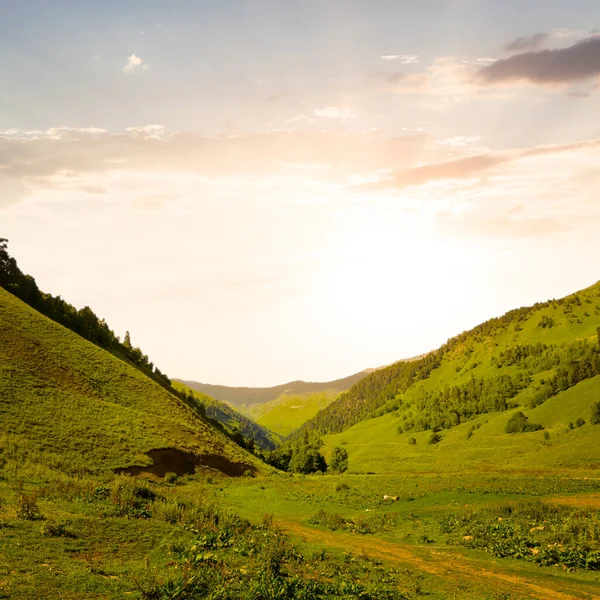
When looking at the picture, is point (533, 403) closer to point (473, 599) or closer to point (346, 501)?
point (346, 501)

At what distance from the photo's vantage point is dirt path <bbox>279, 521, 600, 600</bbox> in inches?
763

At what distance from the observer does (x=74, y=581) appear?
14.9 metres

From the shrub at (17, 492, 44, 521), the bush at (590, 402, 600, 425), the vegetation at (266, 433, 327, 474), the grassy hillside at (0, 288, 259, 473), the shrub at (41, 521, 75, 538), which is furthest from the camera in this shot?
the bush at (590, 402, 600, 425)

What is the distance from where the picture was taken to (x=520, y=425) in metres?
139

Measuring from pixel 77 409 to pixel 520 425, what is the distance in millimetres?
133708

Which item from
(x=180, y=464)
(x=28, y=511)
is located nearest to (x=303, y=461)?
(x=180, y=464)

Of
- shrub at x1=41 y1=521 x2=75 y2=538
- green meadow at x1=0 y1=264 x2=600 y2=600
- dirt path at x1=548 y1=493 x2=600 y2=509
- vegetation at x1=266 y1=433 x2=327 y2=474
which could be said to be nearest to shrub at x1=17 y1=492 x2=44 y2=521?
green meadow at x1=0 y1=264 x2=600 y2=600

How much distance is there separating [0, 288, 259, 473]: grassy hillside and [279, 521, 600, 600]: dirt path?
86.6 ft

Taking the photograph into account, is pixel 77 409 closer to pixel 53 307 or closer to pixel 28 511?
pixel 28 511

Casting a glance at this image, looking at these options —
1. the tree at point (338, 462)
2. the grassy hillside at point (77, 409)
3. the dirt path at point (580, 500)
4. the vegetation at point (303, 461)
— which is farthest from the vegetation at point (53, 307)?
the dirt path at point (580, 500)

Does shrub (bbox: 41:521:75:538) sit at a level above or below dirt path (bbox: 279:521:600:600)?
above

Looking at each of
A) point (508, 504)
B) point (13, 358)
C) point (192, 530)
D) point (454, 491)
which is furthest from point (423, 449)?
point (192, 530)

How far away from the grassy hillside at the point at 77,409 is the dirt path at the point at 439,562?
86.6 feet

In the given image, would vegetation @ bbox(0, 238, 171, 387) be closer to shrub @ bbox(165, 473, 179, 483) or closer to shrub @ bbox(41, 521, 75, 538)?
shrub @ bbox(165, 473, 179, 483)
